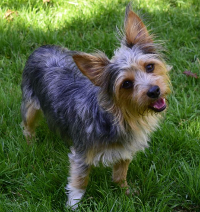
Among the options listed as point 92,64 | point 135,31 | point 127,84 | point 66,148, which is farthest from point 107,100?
point 66,148

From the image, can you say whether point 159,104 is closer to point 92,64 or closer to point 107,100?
point 107,100

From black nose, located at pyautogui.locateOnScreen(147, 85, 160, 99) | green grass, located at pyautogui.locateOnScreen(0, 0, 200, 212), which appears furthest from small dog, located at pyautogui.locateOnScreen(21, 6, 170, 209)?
green grass, located at pyautogui.locateOnScreen(0, 0, 200, 212)

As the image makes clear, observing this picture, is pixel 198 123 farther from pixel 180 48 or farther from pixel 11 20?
pixel 11 20

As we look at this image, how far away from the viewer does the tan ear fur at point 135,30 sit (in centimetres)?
285

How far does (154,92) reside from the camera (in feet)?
8.29

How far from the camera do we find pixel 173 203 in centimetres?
328

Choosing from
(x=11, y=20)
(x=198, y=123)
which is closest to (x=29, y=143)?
(x=198, y=123)

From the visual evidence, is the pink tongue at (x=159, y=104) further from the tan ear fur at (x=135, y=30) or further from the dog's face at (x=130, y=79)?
the tan ear fur at (x=135, y=30)

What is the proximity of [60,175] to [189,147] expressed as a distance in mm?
1487

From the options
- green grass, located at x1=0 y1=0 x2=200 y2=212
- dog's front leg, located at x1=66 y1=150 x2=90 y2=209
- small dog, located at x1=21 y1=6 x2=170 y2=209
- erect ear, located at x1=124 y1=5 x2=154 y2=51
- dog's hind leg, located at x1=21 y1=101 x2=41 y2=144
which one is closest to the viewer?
small dog, located at x1=21 y1=6 x2=170 y2=209

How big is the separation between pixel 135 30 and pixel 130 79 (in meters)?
0.49

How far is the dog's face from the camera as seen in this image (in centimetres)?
258

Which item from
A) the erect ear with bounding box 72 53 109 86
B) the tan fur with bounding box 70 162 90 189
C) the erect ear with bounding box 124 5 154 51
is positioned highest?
→ the erect ear with bounding box 124 5 154 51

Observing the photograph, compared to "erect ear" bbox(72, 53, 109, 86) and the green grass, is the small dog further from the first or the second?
the green grass
